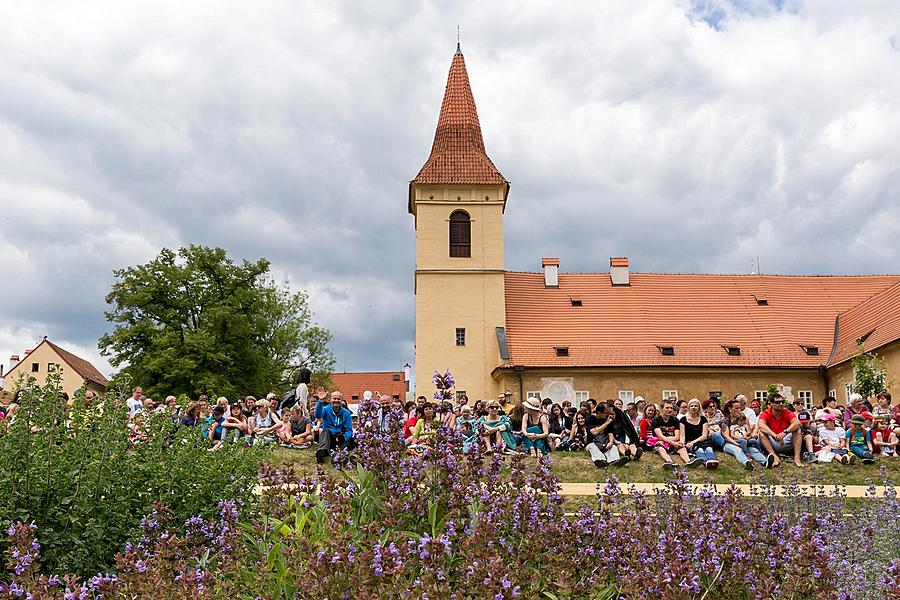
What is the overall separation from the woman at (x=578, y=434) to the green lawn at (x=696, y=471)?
564 millimetres

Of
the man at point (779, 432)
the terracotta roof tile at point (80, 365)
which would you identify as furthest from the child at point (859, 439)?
the terracotta roof tile at point (80, 365)

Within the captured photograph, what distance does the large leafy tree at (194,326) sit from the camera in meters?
39.0

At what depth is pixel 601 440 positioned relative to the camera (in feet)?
54.7

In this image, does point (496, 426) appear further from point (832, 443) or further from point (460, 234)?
point (460, 234)

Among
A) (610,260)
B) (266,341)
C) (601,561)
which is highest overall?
(610,260)

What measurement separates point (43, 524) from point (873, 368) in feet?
101

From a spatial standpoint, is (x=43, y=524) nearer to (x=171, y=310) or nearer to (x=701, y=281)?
(x=171, y=310)

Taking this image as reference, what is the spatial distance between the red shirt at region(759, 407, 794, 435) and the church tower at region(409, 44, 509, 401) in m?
23.0

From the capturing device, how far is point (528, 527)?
18.7 feet

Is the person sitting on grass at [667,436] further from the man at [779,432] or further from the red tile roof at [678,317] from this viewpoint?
the red tile roof at [678,317]

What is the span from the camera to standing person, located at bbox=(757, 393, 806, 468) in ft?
54.3

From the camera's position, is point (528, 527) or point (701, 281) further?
point (701, 281)

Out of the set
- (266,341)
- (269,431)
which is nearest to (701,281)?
(266,341)

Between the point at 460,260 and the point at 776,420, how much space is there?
25.8 m
